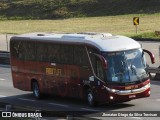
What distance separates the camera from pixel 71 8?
97.9 m

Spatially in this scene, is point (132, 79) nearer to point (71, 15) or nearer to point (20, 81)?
point (20, 81)

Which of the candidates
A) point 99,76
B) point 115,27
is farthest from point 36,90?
point 115,27

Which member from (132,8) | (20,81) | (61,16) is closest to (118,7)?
(132,8)

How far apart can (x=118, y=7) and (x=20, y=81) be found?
67.8 metres

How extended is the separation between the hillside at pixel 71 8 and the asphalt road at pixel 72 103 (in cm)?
5860

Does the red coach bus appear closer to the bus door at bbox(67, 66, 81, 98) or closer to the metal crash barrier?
the bus door at bbox(67, 66, 81, 98)

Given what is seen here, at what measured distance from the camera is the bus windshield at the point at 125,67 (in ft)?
62.0

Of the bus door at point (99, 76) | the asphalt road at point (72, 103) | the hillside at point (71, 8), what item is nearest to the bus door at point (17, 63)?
the asphalt road at point (72, 103)

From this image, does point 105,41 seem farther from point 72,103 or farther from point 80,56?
point 72,103

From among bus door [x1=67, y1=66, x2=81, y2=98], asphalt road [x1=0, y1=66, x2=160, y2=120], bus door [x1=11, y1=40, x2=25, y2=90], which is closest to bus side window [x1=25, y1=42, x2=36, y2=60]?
bus door [x1=11, y1=40, x2=25, y2=90]

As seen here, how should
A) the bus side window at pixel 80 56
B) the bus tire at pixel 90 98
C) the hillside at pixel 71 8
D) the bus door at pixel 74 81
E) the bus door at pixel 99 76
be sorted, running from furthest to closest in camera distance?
the hillside at pixel 71 8, the bus door at pixel 74 81, the bus side window at pixel 80 56, the bus tire at pixel 90 98, the bus door at pixel 99 76

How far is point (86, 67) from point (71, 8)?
78.6 meters

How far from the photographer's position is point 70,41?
20.7 m

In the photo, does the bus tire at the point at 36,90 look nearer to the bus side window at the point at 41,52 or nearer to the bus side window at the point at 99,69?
the bus side window at the point at 41,52
